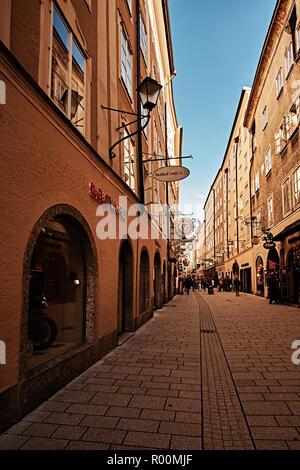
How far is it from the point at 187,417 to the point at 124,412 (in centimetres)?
78

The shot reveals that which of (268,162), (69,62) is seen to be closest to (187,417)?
(69,62)

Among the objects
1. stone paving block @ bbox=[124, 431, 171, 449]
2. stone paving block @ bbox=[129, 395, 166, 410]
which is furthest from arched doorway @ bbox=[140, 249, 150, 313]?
stone paving block @ bbox=[124, 431, 171, 449]

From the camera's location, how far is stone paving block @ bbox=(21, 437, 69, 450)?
10.3ft

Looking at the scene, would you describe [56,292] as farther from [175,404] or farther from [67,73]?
[67,73]

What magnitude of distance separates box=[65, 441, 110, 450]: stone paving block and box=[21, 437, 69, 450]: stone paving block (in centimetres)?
6

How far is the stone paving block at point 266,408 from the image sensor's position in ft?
13.1

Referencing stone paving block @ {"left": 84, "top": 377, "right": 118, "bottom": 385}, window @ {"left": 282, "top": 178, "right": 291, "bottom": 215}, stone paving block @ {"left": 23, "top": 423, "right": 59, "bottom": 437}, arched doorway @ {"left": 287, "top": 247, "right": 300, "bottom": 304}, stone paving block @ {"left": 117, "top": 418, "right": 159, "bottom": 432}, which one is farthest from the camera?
window @ {"left": 282, "top": 178, "right": 291, "bottom": 215}

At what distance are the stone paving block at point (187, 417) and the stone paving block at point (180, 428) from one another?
8 centimetres

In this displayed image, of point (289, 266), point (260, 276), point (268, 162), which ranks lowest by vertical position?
point (260, 276)

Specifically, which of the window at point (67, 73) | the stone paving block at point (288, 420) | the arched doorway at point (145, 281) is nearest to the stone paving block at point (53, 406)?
the stone paving block at point (288, 420)

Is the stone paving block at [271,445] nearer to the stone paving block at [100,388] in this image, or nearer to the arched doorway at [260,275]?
the stone paving block at [100,388]

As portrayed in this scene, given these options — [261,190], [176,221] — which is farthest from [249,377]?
[176,221]

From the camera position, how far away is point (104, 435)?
11.2 feet

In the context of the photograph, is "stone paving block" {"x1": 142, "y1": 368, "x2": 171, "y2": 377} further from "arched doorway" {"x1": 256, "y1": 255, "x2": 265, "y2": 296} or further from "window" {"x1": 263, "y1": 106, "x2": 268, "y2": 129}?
"window" {"x1": 263, "y1": 106, "x2": 268, "y2": 129}
